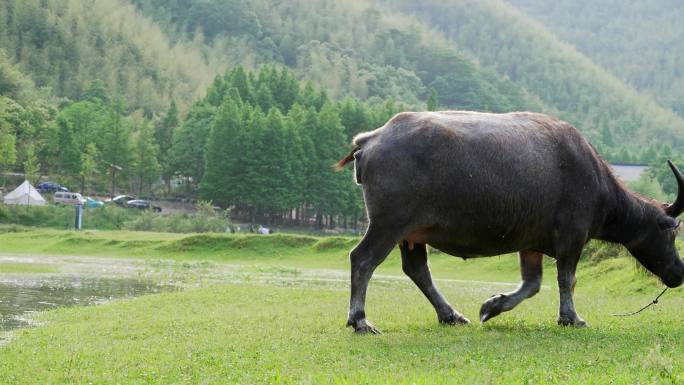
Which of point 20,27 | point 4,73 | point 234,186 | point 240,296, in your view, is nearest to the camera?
point 240,296

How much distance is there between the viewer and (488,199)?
35.4 ft

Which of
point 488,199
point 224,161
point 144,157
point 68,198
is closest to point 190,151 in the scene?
point 144,157

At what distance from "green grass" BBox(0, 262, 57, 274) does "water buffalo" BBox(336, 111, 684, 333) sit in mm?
18276

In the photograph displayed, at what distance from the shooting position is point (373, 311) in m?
13.9

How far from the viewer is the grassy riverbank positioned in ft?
25.4

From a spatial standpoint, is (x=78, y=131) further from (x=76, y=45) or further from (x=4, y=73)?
(x=76, y=45)

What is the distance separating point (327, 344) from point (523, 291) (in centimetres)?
320

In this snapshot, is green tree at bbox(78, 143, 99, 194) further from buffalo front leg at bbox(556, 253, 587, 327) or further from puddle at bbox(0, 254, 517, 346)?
buffalo front leg at bbox(556, 253, 587, 327)

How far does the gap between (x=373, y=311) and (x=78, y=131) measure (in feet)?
239

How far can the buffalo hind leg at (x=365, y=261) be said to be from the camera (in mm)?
10438

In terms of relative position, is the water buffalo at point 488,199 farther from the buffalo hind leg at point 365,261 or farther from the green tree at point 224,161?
the green tree at point 224,161

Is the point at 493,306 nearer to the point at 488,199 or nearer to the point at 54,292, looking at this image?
the point at 488,199

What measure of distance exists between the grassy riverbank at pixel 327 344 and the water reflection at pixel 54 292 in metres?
0.80

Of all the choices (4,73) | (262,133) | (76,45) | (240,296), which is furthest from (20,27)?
(240,296)
